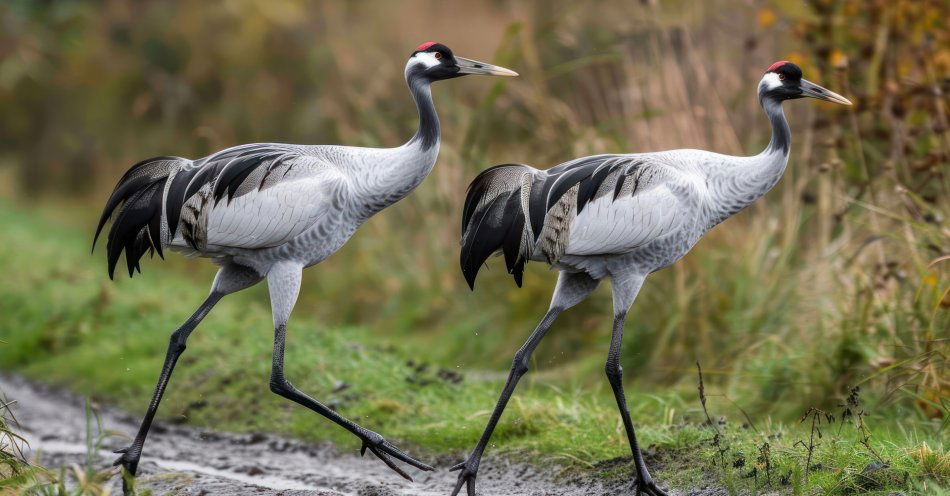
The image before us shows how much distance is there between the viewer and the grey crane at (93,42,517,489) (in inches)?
208

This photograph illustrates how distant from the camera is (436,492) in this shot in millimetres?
5703

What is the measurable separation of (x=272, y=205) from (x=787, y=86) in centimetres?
231

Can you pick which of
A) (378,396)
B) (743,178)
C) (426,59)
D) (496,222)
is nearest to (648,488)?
(496,222)

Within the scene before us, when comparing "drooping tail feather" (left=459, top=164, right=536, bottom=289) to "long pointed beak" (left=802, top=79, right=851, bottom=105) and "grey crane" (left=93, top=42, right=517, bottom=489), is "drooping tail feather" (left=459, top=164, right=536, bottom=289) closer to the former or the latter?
"grey crane" (left=93, top=42, right=517, bottom=489)

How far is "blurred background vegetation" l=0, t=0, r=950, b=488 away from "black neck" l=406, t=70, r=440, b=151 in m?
2.02

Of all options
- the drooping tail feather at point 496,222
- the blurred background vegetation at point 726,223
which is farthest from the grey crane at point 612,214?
the blurred background vegetation at point 726,223

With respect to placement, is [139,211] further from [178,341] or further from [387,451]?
[387,451]

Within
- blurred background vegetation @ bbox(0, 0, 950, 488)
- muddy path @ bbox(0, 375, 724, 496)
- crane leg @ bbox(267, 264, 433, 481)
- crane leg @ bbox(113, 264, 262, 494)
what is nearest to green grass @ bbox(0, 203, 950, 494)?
muddy path @ bbox(0, 375, 724, 496)

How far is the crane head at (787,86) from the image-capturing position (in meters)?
5.45

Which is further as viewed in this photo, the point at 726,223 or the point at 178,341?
the point at 726,223

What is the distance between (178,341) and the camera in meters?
5.48

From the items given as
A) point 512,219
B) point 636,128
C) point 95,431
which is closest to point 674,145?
point 636,128

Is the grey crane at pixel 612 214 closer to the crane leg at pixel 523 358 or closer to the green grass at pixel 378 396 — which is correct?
the crane leg at pixel 523 358

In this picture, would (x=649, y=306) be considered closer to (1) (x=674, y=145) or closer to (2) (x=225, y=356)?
(1) (x=674, y=145)
